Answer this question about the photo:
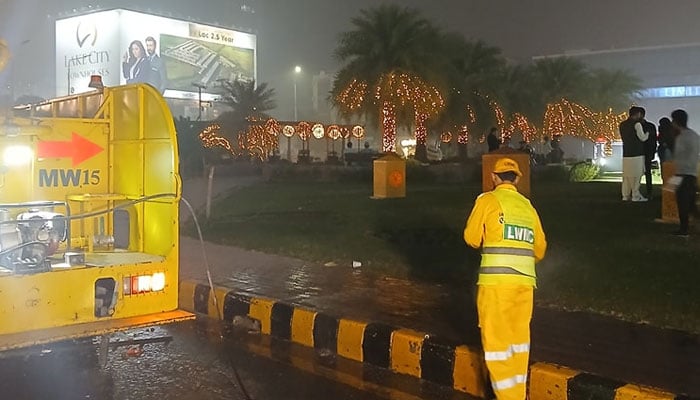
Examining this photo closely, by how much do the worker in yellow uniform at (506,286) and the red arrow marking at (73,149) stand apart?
3.26 m

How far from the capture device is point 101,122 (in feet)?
20.8

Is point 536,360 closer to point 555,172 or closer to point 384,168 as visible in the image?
point 384,168

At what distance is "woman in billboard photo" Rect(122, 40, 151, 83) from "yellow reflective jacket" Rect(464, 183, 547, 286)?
5086 centimetres

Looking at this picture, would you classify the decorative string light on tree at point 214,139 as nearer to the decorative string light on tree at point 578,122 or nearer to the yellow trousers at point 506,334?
the decorative string light on tree at point 578,122

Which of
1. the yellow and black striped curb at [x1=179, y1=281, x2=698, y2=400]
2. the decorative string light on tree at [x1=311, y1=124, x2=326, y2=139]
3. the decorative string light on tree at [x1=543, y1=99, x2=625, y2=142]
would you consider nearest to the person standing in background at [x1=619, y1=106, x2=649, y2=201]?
the yellow and black striped curb at [x1=179, y1=281, x2=698, y2=400]

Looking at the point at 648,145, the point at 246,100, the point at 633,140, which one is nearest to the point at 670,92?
the point at 246,100

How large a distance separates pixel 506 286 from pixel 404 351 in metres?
1.74

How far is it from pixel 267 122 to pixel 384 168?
29891 mm

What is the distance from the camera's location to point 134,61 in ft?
188

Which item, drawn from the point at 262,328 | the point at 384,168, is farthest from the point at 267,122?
the point at 262,328

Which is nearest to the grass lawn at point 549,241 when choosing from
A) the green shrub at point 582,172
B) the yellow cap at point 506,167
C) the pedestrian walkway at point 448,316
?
the pedestrian walkway at point 448,316

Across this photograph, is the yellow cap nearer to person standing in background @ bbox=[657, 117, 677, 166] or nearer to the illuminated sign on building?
person standing in background @ bbox=[657, 117, 677, 166]

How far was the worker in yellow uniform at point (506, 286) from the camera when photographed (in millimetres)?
4555

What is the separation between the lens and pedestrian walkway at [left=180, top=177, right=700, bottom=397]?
17.4 feet
